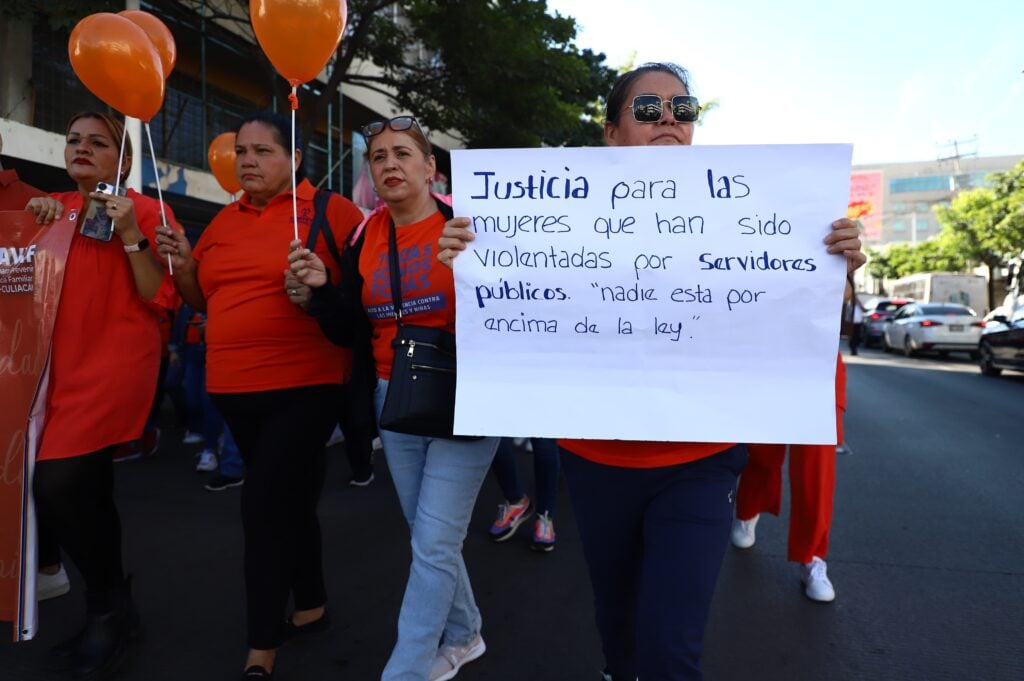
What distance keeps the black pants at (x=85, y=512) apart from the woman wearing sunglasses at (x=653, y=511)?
1.61m

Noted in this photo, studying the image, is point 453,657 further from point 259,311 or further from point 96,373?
point 96,373

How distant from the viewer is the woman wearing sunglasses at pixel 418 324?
2199 mm

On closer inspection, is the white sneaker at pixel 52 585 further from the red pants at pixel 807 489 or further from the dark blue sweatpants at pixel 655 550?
the red pants at pixel 807 489

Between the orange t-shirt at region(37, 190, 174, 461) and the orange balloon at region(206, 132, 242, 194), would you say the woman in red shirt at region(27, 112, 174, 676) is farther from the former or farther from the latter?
the orange balloon at region(206, 132, 242, 194)

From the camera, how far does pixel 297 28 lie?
8.38 ft

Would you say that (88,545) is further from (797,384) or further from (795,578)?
(795,578)

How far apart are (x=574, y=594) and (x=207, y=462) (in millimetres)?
3670

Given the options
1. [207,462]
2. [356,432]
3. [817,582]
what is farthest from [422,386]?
[207,462]

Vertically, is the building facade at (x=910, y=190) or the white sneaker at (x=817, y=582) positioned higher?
the building facade at (x=910, y=190)

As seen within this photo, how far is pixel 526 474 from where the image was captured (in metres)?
5.64

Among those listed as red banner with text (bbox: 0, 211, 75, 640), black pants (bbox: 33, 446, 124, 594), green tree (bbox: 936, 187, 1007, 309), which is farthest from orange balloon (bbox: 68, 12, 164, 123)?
green tree (bbox: 936, 187, 1007, 309)

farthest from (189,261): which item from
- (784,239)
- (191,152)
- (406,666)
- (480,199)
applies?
(191,152)

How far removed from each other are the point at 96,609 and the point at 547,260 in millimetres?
2171

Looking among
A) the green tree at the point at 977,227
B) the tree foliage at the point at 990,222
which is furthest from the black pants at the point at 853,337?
the green tree at the point at 977,227
